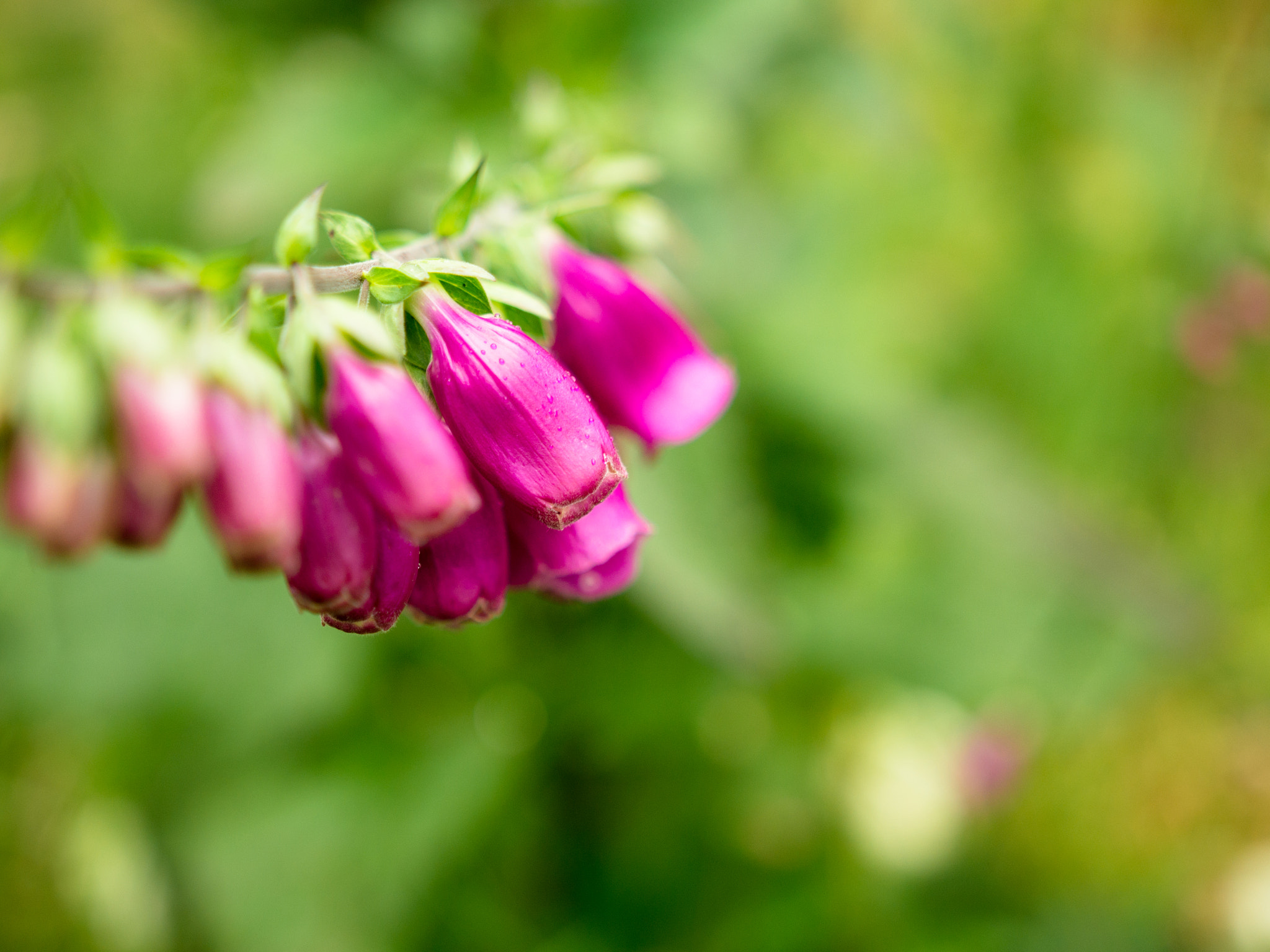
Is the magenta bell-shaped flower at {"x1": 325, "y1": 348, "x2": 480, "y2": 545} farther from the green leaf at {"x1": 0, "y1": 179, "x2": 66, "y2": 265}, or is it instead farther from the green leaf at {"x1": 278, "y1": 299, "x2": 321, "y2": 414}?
the green leaf at {"x1": 0, "y1": 179, "x2": 66, "y2": 265}

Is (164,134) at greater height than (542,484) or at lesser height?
lesser

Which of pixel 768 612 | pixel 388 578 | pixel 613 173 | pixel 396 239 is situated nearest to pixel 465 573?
pixel 388 578

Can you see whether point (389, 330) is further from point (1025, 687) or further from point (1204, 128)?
point (1204, 128)

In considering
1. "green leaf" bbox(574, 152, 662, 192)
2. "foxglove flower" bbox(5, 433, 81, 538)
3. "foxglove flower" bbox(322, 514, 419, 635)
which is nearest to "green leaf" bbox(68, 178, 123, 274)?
"foxglove flower" bbox(5, 433, 81, 538)

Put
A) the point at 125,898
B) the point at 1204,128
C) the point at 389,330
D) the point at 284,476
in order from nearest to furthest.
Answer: the point at 284,476
the point at 389,330
the point at 125,898
the point at 1204,128

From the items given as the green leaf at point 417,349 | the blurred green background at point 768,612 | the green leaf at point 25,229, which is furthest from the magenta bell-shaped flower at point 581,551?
the blurred green background at point 768,612

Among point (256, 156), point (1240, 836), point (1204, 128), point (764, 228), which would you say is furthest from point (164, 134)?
point (1240, 836)
